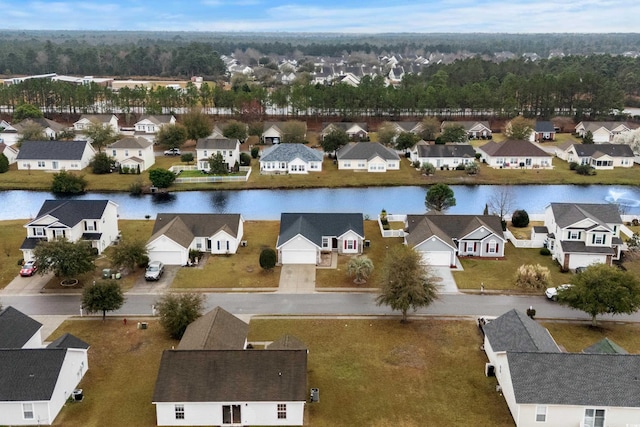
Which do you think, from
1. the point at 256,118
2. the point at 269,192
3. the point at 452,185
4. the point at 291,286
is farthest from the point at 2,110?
the point at 291,286

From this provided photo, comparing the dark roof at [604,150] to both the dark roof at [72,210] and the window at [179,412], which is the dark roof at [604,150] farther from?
the window at [179,412]

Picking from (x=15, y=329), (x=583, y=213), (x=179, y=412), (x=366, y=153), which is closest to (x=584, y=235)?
(x=583, y=213)

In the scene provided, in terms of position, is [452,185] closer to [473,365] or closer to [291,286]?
[291,286]

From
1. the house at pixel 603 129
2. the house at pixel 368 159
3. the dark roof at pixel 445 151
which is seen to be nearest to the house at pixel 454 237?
the house at pixel 368 159

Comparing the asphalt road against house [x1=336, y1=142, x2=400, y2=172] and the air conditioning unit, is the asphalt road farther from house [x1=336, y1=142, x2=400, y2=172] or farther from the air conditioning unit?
house [x1=336, y1=142, x2=400, y2=172]

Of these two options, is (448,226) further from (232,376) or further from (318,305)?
(232,376)
